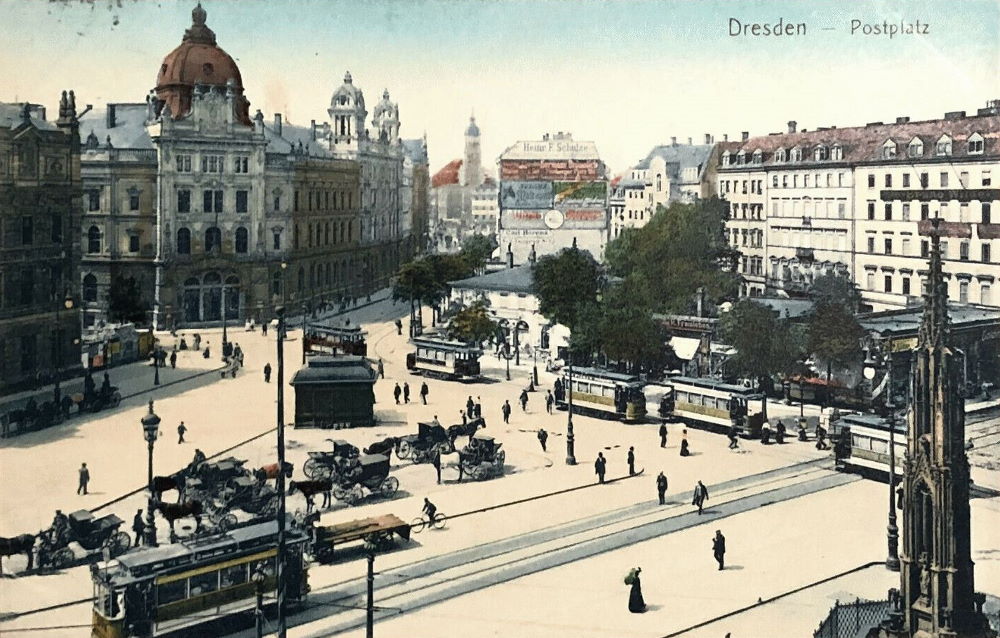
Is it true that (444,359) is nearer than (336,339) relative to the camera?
No

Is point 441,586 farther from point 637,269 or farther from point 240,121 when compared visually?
point 637,269

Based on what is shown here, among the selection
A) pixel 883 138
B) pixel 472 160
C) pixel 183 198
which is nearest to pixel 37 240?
pixel 183 198

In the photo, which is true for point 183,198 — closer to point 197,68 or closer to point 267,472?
point 197,68

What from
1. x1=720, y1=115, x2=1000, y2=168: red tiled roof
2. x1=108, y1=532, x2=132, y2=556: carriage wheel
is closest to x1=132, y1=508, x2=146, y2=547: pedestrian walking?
x1=108, y1=532, x2=132, y2=556: carriage wheel

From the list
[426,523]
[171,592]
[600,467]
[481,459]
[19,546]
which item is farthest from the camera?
[481,459]

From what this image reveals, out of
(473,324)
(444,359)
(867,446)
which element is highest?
(473,324)

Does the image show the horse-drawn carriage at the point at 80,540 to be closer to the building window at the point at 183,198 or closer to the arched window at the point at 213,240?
the arched window at the point at 213,240

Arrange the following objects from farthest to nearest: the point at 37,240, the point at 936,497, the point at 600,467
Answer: the point at 600,467 → the point at 37,240 → the point at 936,497

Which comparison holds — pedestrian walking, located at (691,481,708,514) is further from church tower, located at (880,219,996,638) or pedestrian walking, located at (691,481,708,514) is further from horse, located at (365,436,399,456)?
horse, located at (365,436,399,456)
